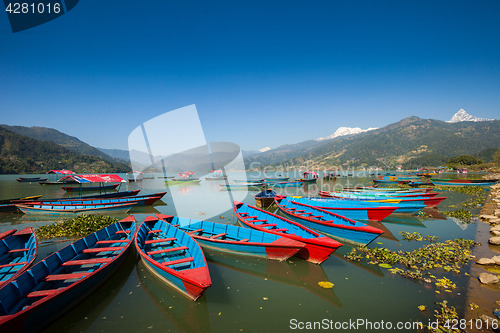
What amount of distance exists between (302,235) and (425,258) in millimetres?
6017

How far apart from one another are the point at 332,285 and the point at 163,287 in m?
6.73

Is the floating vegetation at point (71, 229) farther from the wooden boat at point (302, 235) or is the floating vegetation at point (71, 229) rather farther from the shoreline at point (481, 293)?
the shoreline at point (481, 293)

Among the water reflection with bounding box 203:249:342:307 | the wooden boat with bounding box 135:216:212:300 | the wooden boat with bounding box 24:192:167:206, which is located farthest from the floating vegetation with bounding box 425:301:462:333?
the wooden boat with bounding box 24:192:167:206

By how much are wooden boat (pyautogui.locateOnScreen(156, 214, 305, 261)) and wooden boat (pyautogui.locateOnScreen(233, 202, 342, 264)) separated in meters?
0.56

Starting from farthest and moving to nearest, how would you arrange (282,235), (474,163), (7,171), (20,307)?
(7,171) < (474,163) < (282,235) < (20,307)

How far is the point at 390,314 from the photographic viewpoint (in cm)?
676

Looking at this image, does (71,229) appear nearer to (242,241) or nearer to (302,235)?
(242,241)

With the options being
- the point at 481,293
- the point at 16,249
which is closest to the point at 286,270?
the point at 481,293

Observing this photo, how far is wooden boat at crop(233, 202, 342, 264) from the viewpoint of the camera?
9102 millimetres

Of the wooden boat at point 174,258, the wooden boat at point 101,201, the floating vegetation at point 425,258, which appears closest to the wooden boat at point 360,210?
the floating vegetation at point 425,258

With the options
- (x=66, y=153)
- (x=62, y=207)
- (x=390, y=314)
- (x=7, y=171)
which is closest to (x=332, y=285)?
(x=390, y=314)

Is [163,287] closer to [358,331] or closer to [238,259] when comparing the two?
[238,259]

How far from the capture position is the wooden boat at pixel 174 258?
6734 mm

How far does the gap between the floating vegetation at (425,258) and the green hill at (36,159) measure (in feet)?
531
